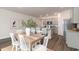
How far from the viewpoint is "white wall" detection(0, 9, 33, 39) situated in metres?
1.58

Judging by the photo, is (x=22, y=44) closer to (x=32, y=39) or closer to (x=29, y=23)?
(x=32, y=39)

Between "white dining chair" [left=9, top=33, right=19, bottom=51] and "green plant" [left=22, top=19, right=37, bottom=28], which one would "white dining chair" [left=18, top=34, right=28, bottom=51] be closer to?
"white dining chair" [left=9, top=33, right=19, bottom=51]

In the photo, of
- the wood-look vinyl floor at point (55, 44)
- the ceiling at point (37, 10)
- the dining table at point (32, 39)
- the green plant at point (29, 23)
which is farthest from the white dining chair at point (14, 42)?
the ceiling at point (37, 10)

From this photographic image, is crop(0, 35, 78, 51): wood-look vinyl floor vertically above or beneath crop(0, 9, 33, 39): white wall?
beneath

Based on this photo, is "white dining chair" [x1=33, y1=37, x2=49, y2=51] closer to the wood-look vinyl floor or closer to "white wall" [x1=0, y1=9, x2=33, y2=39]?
the wood-look vinyl floor

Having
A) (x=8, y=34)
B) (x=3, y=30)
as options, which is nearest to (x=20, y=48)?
(x=8, y=34)

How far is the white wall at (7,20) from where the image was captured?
5.18 ft

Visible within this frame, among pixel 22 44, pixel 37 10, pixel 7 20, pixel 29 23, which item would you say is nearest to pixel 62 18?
Answer: pixel 37 10

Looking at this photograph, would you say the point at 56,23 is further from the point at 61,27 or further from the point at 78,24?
the point at 78,24

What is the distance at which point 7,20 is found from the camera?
5.38 feet

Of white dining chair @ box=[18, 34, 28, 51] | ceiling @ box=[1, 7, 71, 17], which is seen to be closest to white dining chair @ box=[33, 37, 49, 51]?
white dining chair @ box=[18, 34, 28, 51]

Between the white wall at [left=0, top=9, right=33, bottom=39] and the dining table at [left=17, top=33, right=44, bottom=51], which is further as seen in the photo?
the dining table at [left=17, top=33, right=44, bottom=51]

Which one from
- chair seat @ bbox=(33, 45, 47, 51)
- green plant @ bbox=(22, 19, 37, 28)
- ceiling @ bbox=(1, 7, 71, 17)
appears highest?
ceiling @ bbox=(1, 7, 71, 17)

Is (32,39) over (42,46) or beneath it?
over
